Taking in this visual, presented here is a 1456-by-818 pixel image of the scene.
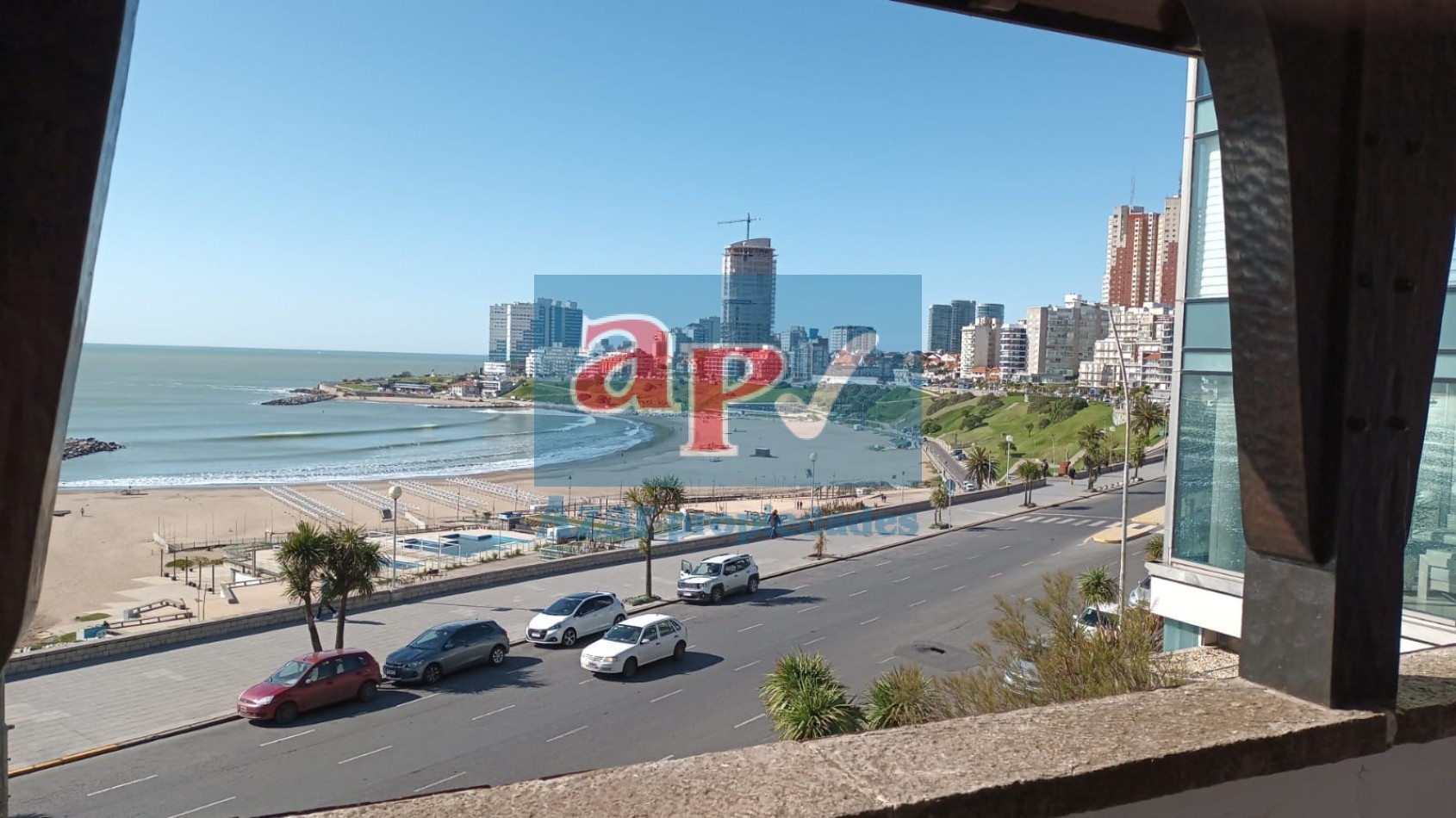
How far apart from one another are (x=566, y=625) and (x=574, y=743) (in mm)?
4902

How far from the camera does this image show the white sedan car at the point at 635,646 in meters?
13.1

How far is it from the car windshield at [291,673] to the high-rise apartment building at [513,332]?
398 ft

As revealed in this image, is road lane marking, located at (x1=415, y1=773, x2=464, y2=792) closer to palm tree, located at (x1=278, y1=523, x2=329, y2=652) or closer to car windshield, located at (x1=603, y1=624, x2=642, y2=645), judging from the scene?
car windshield, located at (x1=603, y1=624, x2=642, y2=645)

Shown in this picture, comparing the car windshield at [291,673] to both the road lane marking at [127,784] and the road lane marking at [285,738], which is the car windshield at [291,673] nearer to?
the road lane marking at [285,738]

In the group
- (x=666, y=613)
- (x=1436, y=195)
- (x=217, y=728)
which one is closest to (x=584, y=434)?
(x=666, y=613)

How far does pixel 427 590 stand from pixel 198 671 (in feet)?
17.9

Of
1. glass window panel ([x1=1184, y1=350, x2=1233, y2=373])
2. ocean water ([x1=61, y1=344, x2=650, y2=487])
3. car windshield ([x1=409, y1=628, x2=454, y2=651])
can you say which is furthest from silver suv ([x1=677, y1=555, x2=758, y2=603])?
ocean water ([x1=61, y1=344, x2=650, y2=487])

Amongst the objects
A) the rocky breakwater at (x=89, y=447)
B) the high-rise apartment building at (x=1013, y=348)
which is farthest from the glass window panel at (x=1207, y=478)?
the high-rise apartment building at (x=1013, y=348)

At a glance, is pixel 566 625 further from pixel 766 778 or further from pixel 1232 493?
pixel 766 778

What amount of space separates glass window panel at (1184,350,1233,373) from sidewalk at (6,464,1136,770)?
11.7 m

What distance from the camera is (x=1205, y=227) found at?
372 inches

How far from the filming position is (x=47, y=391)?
2.55ft

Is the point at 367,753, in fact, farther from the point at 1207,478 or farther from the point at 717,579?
the point at 1207,478

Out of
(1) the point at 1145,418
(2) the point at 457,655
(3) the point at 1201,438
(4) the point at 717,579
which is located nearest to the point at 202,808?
(2) the point at 457,655
